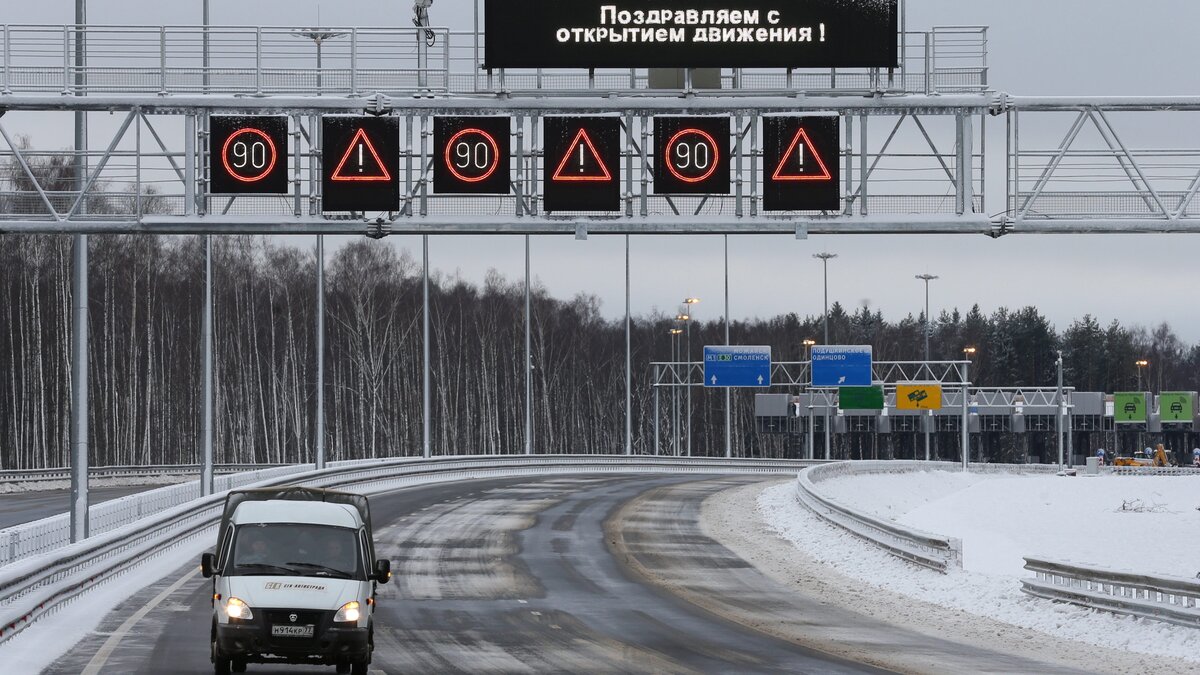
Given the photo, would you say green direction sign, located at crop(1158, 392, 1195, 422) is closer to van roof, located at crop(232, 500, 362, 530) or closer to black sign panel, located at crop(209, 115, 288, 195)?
black sign panel, located at crop(209, 115, 288, 195)

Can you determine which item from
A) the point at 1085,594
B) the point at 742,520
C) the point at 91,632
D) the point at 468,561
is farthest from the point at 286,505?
the point at 742,520

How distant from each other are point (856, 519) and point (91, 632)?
19512 mm

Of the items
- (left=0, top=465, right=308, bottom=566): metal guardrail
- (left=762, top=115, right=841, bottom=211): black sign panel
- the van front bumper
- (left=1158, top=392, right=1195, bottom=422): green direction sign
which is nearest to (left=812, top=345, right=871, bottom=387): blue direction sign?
(left=0, top=465, right=308, bottom=566): metal guardrail

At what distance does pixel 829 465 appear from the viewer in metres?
65.6

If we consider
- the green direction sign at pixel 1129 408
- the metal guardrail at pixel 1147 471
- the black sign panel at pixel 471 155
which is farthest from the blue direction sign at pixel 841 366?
the black sign panel at pixel 471 155

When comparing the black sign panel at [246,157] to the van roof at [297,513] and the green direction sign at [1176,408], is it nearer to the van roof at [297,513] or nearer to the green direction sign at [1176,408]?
the van roof at [297,513]

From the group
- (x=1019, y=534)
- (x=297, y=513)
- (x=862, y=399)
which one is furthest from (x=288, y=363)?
(x=297, y=513)

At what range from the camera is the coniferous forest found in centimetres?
8500

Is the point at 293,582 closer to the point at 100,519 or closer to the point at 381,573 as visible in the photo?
the point at 381,573

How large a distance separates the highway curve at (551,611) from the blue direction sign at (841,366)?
157ft

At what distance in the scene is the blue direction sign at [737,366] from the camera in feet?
296

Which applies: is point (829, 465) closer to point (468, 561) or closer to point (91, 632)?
point (468, 561)

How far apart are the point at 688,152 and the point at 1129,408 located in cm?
11790

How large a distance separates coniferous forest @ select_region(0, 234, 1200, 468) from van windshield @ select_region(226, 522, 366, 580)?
66.1m
